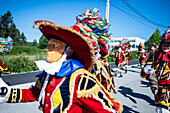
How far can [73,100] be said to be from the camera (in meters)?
1.27

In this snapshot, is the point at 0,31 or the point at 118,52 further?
the point at 0,31

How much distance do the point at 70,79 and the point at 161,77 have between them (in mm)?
Answer: 2527

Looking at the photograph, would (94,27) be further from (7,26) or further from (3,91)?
(7,26)

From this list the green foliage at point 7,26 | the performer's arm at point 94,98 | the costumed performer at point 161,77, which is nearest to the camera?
the performer's arm at point 94,98

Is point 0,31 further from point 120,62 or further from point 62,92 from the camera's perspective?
point 62,92

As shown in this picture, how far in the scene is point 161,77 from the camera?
284 cm

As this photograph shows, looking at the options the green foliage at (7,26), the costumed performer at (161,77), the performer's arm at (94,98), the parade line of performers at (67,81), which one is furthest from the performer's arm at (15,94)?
the green foliage at (7,26)

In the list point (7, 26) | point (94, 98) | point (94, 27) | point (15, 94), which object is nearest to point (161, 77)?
point (94, 27)

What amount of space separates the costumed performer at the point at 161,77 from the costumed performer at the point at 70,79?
179 centimetres

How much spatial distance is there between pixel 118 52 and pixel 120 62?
2.42 feet

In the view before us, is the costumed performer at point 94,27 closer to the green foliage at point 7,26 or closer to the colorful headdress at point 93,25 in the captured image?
the colorful headdress at point 93,25

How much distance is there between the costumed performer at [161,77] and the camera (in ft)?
8.75

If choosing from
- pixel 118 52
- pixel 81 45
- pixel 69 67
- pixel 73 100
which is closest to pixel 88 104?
pixel 73 100

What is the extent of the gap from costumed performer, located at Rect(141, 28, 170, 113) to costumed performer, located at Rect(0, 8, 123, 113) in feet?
5.87
